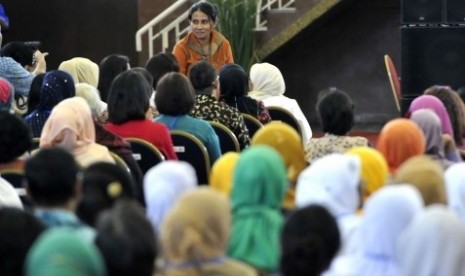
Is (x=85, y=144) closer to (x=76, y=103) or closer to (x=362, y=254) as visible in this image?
(x=76, y=103)

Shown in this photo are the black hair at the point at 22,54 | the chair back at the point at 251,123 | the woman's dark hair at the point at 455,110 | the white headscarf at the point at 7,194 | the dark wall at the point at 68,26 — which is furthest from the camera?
the dark wall at the point at 68,26

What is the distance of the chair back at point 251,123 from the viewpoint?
25.1 feet

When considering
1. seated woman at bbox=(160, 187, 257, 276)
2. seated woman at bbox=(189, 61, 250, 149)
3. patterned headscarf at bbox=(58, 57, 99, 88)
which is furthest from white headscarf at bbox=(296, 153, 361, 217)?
patterned headscarf at bbox=(58, 57, 99, 88)

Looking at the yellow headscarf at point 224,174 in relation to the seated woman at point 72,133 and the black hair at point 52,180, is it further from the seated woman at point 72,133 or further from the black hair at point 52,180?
the seated woman at point 72,133

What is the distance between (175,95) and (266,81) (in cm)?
210

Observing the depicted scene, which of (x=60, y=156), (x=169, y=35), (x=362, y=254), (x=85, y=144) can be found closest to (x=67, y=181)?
(x=60, y=156)

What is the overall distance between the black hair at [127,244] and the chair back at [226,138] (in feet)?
11.7

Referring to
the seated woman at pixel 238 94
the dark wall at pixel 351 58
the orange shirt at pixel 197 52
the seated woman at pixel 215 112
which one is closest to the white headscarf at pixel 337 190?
the seated woman at pixel 215 112

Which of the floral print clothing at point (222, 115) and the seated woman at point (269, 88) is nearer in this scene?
the floral print clothing at point (222, 115)

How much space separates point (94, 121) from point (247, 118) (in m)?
1.63

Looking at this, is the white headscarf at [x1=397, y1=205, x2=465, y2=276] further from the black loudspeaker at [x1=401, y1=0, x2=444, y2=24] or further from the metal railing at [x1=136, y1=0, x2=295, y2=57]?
the metal railing at [x1=136, y1=0, x2=295, y2=57]

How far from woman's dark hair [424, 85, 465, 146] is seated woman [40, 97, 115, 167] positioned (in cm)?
178

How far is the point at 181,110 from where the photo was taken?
671 centimetres

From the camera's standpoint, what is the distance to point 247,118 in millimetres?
7668
